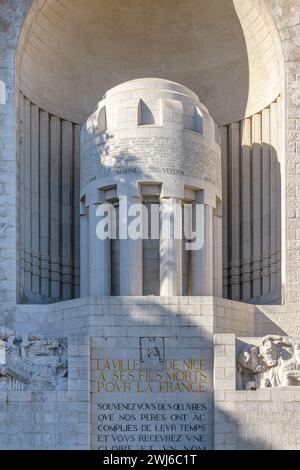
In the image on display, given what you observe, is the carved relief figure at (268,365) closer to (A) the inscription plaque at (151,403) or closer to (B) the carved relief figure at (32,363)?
(A) the inscription plaque at (151,403)

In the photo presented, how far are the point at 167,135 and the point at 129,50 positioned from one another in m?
4.18

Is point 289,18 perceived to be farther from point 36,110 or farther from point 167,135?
point 36,110

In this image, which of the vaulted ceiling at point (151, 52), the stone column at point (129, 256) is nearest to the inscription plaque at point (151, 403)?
the stone column at point (129, 256)

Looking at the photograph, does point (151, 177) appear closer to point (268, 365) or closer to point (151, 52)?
point (268, 365)

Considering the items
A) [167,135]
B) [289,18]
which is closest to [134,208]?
[167,135]

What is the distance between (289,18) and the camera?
29328 mm

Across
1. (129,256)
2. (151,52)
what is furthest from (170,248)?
(151,52)

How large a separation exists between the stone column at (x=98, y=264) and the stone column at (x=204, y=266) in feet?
5.80

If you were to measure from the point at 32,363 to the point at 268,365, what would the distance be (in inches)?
181

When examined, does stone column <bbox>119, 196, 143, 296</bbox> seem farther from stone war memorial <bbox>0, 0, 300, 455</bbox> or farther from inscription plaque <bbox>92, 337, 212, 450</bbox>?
inscription plaque <bbox>92, 337, 212, 450</bbox>

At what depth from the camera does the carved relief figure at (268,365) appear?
26391 mm

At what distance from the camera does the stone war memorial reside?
26.2 meters

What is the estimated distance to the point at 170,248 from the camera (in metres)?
27.6

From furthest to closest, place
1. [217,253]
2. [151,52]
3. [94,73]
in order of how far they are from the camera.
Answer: [151,52] → [94,73] → [217,253]
